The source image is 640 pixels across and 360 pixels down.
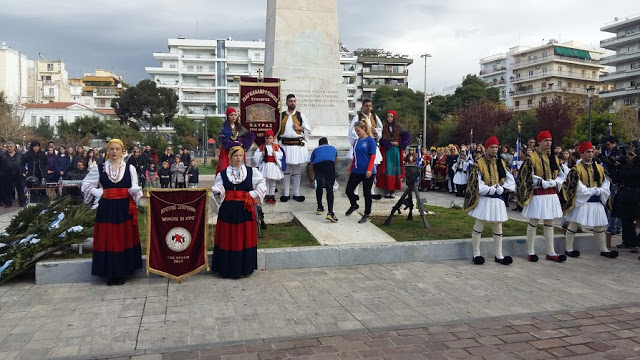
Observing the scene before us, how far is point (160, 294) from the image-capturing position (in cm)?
659

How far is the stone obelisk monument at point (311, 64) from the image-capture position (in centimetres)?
1326

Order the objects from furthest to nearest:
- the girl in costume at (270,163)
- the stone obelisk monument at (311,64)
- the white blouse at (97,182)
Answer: the stone obelisk monument at (311,64)
the girl in costume at (270,163)
the white blouse at (97,182)

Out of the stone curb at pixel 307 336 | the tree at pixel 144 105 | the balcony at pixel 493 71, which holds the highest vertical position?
the balcony at pixel 493 71

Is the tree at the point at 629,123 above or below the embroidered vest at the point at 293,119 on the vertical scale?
above

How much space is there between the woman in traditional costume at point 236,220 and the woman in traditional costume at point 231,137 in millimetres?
3264

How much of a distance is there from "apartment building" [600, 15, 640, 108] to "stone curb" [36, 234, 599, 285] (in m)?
69.5

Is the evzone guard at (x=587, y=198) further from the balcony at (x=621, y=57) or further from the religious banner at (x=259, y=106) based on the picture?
the balcony at (x=621, y=57)

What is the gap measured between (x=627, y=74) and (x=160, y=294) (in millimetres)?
78876

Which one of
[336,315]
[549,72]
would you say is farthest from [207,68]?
[336,315]

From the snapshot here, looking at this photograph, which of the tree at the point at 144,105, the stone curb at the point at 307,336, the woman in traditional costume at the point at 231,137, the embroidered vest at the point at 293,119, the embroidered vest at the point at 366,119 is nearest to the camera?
the stone curb at the point at 307,336

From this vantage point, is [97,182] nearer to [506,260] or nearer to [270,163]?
[270,163]

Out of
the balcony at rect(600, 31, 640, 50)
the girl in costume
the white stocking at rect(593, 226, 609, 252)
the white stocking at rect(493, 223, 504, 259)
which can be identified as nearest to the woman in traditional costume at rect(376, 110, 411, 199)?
the girl in costume

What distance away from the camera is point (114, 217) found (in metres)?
6.96

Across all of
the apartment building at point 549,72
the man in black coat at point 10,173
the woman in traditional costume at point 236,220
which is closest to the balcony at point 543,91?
the apartment building at point 549,72
